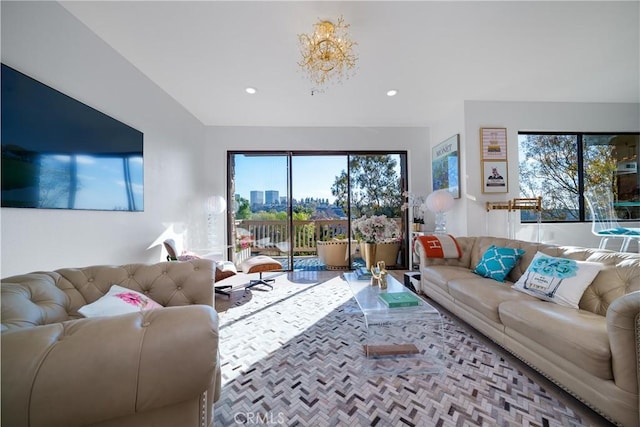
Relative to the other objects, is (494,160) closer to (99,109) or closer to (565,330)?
(565,330)

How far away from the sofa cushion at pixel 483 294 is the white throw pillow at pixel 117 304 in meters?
2.29

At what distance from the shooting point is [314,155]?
459 cm

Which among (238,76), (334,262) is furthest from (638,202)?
(238,76)

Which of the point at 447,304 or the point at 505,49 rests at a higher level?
the point at 505,49

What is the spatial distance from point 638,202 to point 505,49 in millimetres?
3670

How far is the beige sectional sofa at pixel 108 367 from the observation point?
2.09ft

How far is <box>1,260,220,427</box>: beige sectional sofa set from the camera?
637 mm

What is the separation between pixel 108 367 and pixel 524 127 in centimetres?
505

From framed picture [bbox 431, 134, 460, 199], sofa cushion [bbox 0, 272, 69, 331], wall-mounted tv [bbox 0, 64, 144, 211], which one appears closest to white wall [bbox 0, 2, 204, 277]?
wall-mounted tv [bbox 0, 64, 144, 211]

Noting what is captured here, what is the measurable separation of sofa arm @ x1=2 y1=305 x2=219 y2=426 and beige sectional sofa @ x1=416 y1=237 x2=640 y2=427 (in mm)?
1774

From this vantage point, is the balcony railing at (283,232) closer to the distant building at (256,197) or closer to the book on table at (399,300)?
the distant building at (256,197)

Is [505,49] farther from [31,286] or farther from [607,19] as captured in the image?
[31,286]

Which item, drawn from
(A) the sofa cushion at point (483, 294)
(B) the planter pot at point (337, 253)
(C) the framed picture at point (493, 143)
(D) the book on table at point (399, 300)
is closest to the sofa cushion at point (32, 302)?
(D) the book on table at point (399, 300)

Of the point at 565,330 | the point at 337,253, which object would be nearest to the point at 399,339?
the point at 565,330
